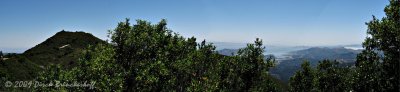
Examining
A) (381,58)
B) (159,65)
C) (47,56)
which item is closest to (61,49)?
(47,56)

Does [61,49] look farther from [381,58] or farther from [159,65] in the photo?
[381,58]

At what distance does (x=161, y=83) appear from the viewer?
51.2m

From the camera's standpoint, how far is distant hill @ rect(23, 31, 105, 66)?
12706cm

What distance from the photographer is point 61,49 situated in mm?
145500

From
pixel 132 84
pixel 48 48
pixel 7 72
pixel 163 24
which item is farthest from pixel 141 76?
pixel 48 48

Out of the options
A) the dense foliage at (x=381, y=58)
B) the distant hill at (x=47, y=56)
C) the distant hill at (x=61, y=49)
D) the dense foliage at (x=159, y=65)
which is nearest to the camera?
the dense foliage at (x=381, y=58)

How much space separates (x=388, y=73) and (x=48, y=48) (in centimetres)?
13079

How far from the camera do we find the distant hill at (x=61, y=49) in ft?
417

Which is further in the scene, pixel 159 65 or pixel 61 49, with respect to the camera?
pixel 61 49

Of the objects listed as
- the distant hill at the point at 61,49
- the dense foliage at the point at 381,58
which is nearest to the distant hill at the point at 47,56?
the distant hill at the point at 61,49

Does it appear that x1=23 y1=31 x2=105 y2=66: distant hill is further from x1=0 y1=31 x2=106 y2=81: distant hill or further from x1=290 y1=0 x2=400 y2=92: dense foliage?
x1=290 y1=0 x2=400 y2=92: dense foliage

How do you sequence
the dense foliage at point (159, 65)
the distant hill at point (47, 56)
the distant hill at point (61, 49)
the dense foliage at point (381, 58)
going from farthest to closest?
the distant hill at point (61, 49)
the distant hill at point (47, 56)
the dense foliage at point (159, 65)
the dense foliage at point (381, 58)

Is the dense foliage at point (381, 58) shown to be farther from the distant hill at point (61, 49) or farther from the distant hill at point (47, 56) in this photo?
the distant hill at point (61, 49)

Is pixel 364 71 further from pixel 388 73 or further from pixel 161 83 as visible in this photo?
pixel 161 83
